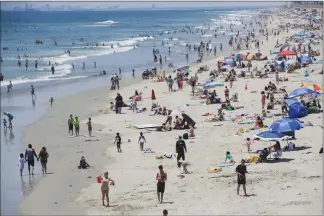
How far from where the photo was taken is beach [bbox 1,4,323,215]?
14609 mm

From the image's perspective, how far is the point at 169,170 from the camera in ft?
60.0

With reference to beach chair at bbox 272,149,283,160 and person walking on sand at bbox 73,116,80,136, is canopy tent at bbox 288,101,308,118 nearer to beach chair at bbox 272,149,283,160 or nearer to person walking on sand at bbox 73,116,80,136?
beach chair at bbox 272,149,283,160

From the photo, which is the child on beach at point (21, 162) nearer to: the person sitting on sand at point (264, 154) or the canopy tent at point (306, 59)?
the person sitting on sand at point (264, 154)

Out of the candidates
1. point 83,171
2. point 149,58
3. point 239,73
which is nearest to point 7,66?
point 149,58

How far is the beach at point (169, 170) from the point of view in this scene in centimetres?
1461

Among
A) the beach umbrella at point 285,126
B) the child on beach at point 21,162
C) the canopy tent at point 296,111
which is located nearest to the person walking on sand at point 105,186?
the child on beach at point 21,162

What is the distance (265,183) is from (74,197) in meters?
5.56

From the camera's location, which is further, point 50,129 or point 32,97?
point 32,97

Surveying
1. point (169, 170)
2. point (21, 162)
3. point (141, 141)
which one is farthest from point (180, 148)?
point (21, 162)

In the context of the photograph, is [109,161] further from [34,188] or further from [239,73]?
[239,73]

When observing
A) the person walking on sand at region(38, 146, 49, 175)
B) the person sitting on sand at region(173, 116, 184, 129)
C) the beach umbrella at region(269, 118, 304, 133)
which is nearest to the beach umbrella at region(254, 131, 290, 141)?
the beach umbrella at region(269, 118, 304, 133)

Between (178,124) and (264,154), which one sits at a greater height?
(178,124)

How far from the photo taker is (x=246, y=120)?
2550 centimetres

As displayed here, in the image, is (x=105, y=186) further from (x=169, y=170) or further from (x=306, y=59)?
(x=306, y=59)
